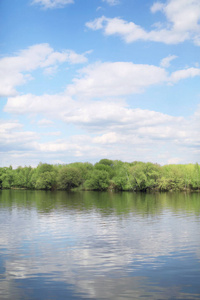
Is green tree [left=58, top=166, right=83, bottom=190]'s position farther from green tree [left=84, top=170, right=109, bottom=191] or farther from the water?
the water

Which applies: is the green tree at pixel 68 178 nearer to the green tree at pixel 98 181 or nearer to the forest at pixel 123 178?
the forest at pixel 123 178

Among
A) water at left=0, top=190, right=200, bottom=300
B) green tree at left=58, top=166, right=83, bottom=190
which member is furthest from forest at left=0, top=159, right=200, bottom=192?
water at left=0, top=190, right=200, bottom=300

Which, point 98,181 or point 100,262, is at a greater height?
point 98,181

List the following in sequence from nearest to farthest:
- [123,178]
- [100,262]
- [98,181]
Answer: [100,262], [123,178], [98,181]

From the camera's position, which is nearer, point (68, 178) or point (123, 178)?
point (123, 178)

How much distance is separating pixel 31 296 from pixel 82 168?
179 metres

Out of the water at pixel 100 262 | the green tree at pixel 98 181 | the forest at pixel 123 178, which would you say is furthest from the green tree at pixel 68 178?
the water at pixel 100 262

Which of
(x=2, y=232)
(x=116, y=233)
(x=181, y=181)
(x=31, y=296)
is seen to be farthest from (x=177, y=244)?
(x=181, y=181)

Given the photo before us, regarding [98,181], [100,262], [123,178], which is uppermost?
[123,178]

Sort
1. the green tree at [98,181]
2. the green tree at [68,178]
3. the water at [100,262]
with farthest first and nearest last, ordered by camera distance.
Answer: the green tree at [68,178] < the green tree at [98,181] < the water at [100,262]

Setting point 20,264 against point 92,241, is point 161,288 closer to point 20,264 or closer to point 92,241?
point 20,264

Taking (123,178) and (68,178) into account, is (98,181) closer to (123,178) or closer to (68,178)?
(123,178)

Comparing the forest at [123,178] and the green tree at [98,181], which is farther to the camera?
the green tree at [98,181]

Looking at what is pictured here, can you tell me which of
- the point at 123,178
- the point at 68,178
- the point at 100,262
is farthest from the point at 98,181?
the point at 100,262
